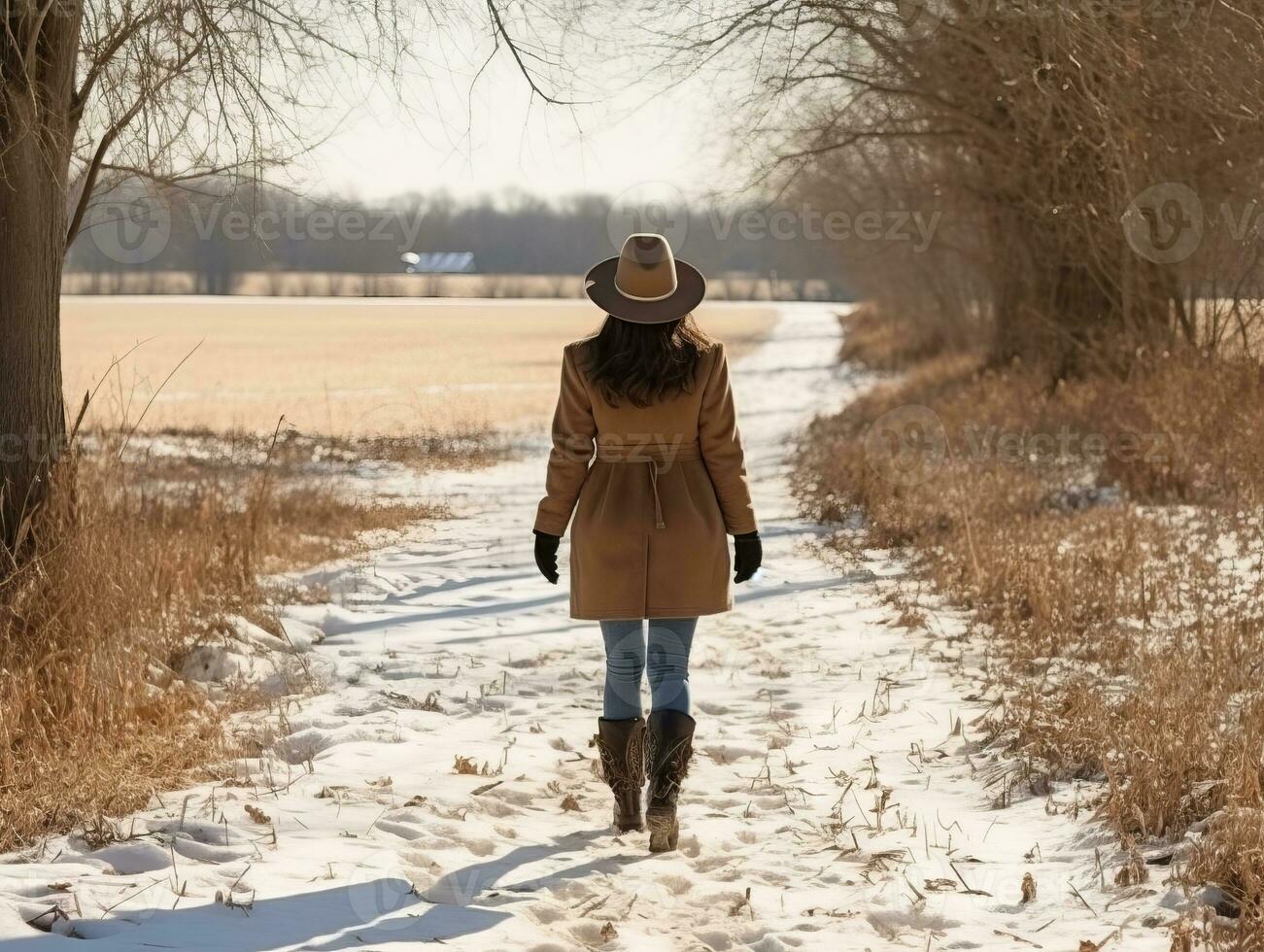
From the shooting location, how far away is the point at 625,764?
14.0ft

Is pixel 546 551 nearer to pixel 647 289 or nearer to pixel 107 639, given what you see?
pixel 647 289

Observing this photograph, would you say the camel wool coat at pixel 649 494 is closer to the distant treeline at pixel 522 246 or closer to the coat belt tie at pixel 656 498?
the coat belt tie at pixel 656 498

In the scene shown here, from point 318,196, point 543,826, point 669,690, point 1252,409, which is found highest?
point 318,196

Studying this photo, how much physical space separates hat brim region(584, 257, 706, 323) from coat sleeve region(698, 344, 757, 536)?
20cm

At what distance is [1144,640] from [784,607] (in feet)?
8.07

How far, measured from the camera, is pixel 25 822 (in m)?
3.81

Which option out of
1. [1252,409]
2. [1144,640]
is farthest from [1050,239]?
[1144,640]

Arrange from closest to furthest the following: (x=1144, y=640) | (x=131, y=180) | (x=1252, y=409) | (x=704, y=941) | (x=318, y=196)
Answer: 1. (x=704, y=941)
2. (x=1144, y=640)
3. (x=318, y=196)
4. (x=131, y=180)
5. (x=1252, y=409)

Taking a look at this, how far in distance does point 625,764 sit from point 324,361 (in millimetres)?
32016

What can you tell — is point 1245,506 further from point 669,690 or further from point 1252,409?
point 669,690

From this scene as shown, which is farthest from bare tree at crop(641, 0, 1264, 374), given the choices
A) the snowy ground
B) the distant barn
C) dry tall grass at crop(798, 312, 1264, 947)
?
the distant barn

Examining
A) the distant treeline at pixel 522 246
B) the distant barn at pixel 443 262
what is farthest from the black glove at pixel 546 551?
the distant barn at pixel 443 262

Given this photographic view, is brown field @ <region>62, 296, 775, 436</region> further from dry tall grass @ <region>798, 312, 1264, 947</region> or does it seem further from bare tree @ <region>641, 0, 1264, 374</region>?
bare tree @ <region>641, 0, 1264, 374</region>

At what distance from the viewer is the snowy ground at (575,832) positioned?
3475 millimetres
